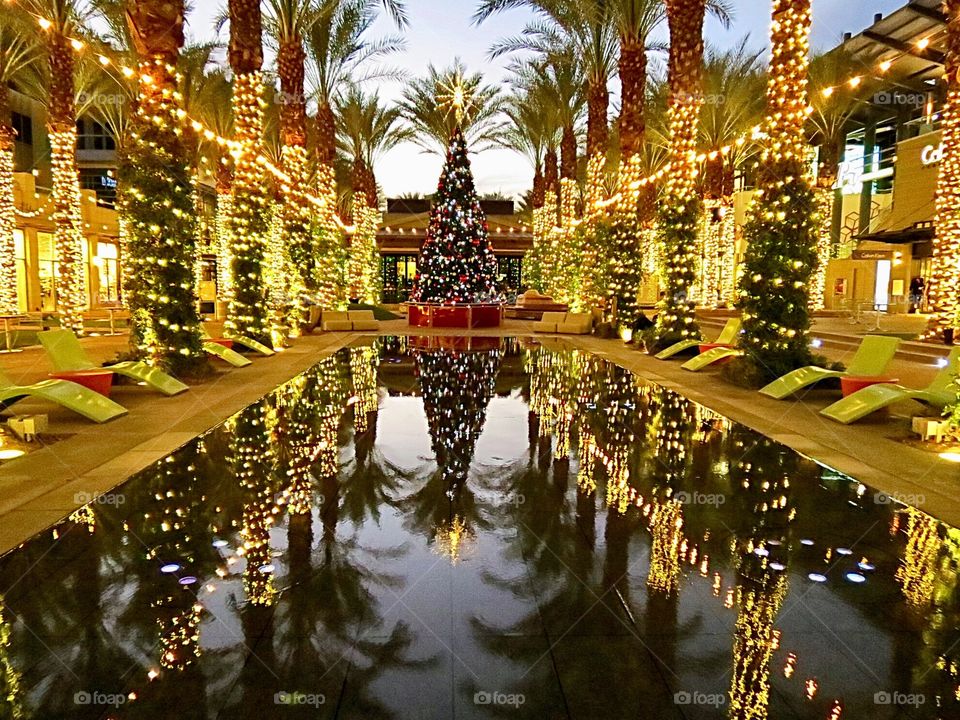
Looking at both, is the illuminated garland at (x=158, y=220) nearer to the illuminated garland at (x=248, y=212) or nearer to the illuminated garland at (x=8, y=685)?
the illuminated garland at (x=248, y=212)

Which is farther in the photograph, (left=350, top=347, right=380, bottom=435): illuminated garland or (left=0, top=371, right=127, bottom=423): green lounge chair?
(left=350, top=347, right=380, bottom=435): illuminated garland

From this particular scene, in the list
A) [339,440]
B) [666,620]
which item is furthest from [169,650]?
[339,440]

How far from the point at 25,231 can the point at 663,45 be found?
27145 millimetres

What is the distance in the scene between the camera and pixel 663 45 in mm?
23594

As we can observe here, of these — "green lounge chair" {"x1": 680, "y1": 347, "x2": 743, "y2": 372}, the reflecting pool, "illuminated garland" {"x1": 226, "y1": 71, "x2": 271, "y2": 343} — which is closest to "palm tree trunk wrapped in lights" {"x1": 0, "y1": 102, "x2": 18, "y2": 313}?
"illuminated garland" {"x1": 226, "y1": 71, "x2": 271, "y2": 343}

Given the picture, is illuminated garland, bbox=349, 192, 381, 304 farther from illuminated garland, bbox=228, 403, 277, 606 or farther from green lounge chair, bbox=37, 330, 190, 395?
illuminated garland, bbox=228, 403, 277, 606

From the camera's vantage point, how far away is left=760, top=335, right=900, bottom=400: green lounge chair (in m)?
10.1

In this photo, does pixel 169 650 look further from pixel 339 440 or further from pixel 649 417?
pixel 649 417

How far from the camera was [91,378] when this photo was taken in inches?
369

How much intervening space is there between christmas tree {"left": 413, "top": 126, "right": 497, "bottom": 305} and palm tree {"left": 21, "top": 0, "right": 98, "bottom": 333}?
1174cm

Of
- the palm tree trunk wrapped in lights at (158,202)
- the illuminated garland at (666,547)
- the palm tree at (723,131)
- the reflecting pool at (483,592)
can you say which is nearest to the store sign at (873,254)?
the palm tree at (723,131)

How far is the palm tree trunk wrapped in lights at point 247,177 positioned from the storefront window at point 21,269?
727 inches

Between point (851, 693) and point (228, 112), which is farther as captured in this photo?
point (228, 112)

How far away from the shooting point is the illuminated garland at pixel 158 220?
11000 mm
